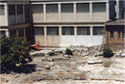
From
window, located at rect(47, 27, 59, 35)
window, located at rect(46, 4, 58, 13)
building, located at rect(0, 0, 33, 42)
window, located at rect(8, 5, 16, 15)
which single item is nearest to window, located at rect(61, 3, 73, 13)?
window, located at rect(46, 4, 58, 13)

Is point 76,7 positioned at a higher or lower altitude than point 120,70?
higher

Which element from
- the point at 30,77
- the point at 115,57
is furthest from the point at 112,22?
the point at 30,77

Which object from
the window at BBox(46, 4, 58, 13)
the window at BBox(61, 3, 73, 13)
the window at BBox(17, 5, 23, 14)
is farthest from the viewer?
the window at BBox(46, 4, 58, 13)

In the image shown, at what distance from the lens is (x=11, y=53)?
2491 centimetres

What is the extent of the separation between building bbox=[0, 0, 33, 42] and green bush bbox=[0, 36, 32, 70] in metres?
5.96

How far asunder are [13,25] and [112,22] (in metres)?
11.2

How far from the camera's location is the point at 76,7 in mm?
36062

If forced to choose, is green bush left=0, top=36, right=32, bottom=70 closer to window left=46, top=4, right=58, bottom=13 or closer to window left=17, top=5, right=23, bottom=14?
window left=17, top=5, right=23, bottom=14

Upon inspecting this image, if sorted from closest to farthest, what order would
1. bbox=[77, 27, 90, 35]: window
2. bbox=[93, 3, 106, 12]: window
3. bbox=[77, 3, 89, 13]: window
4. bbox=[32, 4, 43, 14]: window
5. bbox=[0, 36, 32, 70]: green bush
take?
bbox=[0, 36, 32, 70]: green bush
bbox=[93, 3, 106, 12]: window
bbox=[77, 3, 89, 13]: window
bbox=[77, 27, 90, 35]: window
bbox=[32, 4, 43, 14]: window

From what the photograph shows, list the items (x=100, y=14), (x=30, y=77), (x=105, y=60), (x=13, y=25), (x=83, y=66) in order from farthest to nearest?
(x=100, y=14) < (x=13, y=25) < (x=105, y=60) < (x=83, y=66) < (x=30, y=77)

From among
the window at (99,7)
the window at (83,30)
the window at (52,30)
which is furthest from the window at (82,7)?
the window at (52,30)

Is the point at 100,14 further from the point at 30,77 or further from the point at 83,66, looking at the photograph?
the point at 30,77

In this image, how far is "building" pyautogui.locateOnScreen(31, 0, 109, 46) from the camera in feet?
117

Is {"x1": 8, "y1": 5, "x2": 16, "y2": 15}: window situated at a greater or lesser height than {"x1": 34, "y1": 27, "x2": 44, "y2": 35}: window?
greater
